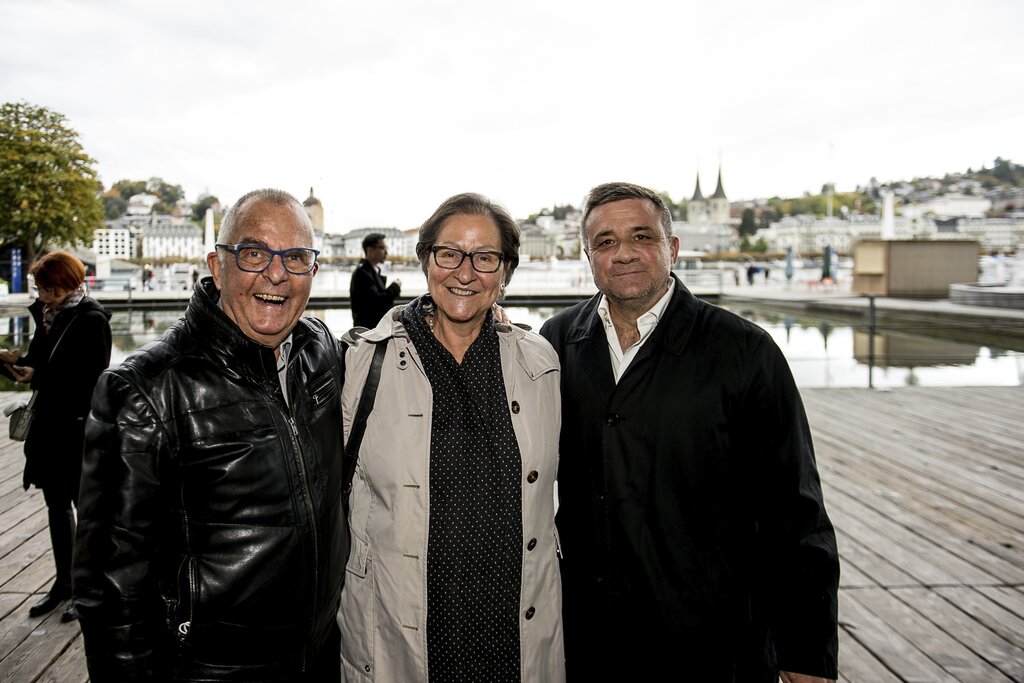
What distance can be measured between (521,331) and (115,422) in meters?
1.04

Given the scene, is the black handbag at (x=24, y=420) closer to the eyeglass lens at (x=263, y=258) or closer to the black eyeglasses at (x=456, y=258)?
the eyeglass lens at (x=263, y=258)

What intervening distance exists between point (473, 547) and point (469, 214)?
0.90 meters

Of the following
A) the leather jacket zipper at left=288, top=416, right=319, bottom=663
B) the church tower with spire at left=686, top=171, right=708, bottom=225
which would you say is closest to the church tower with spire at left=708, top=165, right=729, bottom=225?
the church tower with spire at left=686, top=171, right=708, bottom=225

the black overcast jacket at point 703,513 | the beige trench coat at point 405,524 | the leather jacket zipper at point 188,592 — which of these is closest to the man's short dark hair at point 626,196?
the black overcast jacket at point 703,513

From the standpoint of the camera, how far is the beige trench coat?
1.59 metres

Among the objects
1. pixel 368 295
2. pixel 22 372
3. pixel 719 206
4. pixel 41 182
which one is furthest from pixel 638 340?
pixel 719 206

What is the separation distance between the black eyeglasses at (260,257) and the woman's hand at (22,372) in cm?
229

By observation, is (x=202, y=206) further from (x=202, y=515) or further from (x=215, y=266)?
(x=202, y=515)

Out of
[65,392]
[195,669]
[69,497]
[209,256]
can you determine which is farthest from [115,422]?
[69,497]

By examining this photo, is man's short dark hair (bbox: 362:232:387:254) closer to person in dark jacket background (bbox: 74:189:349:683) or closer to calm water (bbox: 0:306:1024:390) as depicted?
calm water (bbox: 0:306:1024:390)

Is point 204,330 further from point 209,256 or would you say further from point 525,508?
point 525,508

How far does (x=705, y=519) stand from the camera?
1.68m

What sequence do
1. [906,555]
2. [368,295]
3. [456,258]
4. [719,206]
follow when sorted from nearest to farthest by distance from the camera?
[456,258] → [906,555] → [368,295] → [719,206]

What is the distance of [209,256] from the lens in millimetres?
1516
